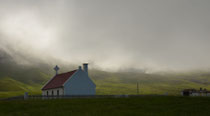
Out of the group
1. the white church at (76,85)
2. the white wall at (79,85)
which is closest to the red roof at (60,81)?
the white church at (76,85)

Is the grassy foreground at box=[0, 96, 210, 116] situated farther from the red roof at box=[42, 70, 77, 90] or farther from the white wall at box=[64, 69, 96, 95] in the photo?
the red roof at box=[42, 70, 77, 90]

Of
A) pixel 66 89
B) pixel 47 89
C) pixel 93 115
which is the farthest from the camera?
pixel 47 89

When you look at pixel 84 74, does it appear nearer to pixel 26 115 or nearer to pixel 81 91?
pixel 81 91

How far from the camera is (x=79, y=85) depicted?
58.8m

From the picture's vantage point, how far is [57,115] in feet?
85.3

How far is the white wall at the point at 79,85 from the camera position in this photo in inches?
2264

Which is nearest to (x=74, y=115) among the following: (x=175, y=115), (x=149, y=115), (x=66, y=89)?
(x=149, y=115)

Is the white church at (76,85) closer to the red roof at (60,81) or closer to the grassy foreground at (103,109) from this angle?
the red roof at (60,81)

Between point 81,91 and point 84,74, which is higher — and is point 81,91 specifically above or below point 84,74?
below

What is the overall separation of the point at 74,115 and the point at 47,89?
139 ft

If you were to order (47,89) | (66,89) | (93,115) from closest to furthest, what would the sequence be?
(93,115), (66,89), (47,89)

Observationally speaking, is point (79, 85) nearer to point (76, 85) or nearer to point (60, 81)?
point (76, 85)

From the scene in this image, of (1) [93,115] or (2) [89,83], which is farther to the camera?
(2) [89,83]

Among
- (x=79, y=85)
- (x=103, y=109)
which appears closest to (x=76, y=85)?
(x=79, y=85)
